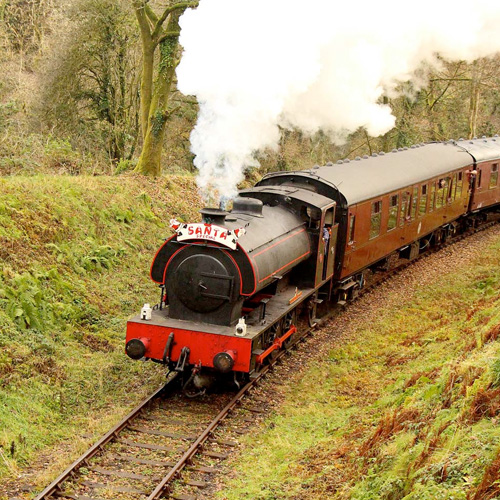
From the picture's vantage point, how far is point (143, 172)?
2011 cm

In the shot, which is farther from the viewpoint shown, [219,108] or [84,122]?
[84,122]

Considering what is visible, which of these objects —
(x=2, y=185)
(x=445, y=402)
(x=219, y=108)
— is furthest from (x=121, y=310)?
(x=445, y=402)

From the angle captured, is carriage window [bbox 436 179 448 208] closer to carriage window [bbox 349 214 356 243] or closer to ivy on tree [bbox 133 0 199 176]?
carriage window [bbox 349 214 356 243]

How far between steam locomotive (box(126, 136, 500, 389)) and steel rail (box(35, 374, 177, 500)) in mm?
625

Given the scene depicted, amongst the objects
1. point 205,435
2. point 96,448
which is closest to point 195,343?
point 205,435

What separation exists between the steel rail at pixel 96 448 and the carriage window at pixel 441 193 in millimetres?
11337

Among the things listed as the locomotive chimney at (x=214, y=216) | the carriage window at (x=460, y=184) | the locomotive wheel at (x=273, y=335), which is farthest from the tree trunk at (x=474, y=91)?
the locomotive chimney at (x=214, y=216)

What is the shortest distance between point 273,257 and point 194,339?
1834mm

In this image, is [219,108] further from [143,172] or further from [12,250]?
[143,172]

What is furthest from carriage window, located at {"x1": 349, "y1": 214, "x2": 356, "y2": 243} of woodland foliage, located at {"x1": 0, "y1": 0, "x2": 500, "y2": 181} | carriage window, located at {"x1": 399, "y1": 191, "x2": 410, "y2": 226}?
woodland foliage, located at {"x1": 0, "y1": 0, "x2": 500, "y2": 181}

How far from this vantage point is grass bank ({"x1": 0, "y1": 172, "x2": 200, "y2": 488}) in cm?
905

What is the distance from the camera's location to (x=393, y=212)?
52.7ft

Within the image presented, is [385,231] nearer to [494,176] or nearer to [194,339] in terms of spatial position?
[194,339]

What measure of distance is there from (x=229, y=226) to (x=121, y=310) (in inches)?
180
